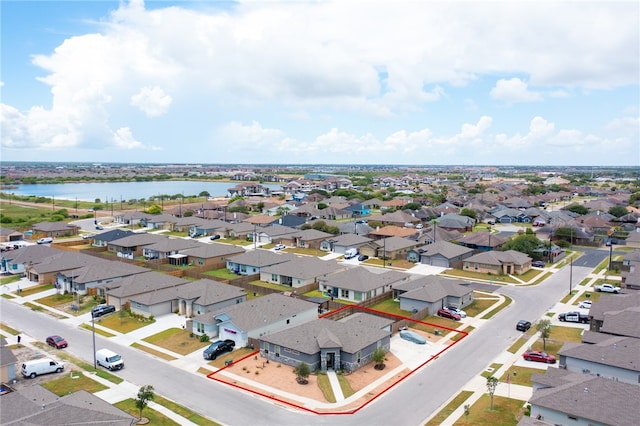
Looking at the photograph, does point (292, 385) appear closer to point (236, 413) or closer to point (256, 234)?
point (236, 413)

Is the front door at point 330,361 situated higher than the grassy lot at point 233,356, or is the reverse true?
the front door at point 330,361

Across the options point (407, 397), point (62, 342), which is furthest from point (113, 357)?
point (407, 397)

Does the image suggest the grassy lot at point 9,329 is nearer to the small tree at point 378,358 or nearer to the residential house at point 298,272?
the residential house at point 298,272

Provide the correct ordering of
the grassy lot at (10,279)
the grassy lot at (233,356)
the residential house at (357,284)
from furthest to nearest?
the grassy lot at (10,279) → the residential house at (357,284) → the grassy lot at (233,356)

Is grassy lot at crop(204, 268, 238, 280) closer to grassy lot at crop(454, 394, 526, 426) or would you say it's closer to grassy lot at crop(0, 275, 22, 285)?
grassy lot at crop(0, 275, 22, 285)

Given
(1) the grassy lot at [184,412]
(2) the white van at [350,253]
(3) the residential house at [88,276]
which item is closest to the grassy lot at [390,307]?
(2) the white van at [350,253]

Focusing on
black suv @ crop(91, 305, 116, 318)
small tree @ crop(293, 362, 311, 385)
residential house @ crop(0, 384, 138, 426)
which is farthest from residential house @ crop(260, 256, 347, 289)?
residential house @ crop(0, 384, 138, 426)
